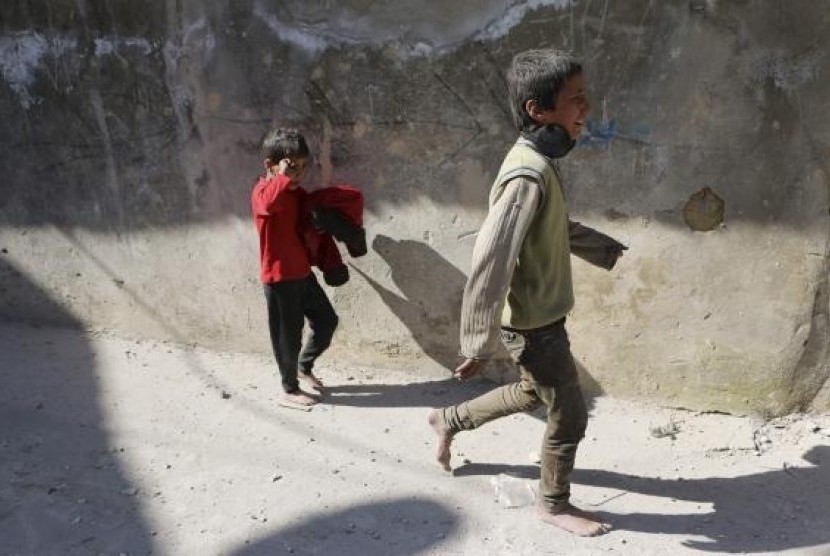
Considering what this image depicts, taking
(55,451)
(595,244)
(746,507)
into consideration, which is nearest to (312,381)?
(55,451)

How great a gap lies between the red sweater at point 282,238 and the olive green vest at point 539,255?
3.95ft

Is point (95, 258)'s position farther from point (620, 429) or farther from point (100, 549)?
point (620, 429)

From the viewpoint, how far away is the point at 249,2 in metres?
3.82

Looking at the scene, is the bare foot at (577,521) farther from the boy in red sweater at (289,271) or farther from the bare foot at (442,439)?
the boy in red sweater at (289,271)

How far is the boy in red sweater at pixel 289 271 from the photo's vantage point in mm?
3523

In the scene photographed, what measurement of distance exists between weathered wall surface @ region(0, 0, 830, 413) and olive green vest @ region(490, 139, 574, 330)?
3.00ft

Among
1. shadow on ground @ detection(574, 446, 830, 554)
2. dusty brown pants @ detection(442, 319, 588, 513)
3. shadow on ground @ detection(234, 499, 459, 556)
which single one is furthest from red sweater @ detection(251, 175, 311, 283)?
shadow on ground @ detection(574, 446, 830, 554)

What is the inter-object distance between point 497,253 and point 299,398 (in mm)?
1671

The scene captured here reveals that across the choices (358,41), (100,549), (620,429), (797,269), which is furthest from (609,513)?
(358,41)

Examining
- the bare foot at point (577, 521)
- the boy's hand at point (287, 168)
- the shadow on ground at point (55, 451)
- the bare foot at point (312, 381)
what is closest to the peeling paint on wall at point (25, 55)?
the shadow on ground at point (55, 451)

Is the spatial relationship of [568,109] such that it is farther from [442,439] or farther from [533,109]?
[442,439]

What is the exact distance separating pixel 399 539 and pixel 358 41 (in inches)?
80.8

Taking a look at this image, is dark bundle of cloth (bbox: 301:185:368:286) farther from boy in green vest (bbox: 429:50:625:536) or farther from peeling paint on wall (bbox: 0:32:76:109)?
peeling paint on wall (bbox: 0:32:76:109)

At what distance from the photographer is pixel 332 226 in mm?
3676
